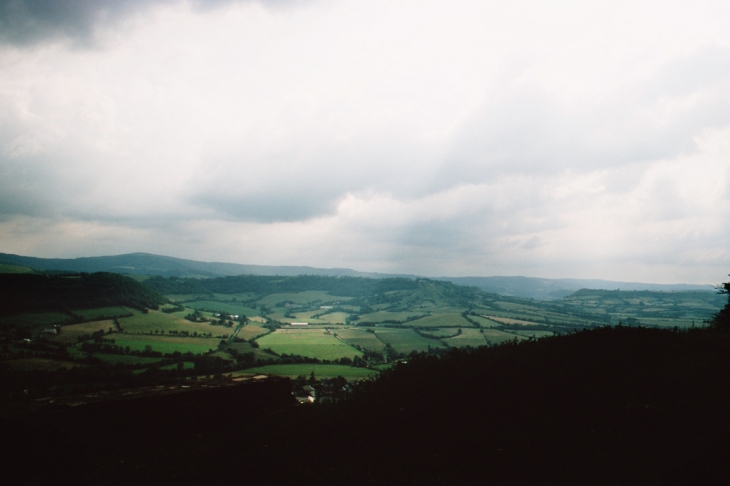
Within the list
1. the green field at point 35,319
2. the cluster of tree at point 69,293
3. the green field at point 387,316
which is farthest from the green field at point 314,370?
the green field at point 387,316

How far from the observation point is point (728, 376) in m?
9.28

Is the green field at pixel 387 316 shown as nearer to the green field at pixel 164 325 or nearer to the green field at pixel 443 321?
the green field at pixel 443 321

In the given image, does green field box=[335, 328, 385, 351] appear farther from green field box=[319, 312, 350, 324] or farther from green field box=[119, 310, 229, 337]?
green field box=[119, 310, 229, 337]

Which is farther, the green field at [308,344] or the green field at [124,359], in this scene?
the green field at [308,344]

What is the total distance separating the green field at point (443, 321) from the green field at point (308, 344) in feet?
93.1

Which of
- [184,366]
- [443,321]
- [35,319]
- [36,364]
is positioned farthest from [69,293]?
[443,321]

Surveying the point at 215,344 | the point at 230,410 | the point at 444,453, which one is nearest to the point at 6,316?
the point at 215,344

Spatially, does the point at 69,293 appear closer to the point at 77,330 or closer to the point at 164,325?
the point at 77,330

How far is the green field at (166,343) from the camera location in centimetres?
4931

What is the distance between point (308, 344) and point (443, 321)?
146 feet

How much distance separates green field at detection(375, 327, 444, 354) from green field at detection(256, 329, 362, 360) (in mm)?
9577

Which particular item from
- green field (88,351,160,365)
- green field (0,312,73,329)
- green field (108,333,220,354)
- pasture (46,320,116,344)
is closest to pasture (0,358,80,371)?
green field (88,351,160,365)

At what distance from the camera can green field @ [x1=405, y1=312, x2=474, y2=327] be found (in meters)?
87.7

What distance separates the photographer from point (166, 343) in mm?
52969
